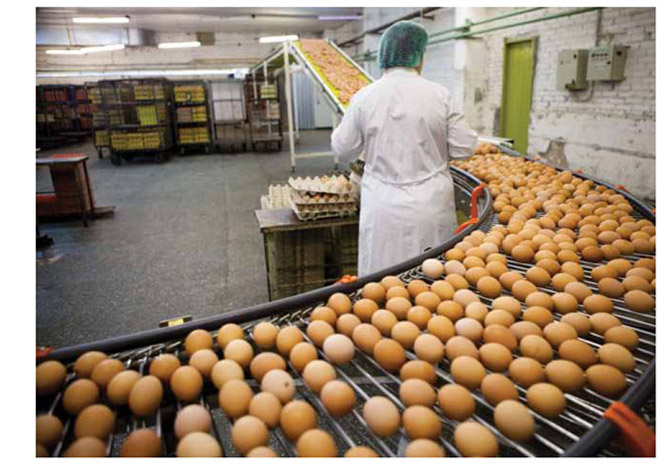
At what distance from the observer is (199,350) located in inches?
42.1

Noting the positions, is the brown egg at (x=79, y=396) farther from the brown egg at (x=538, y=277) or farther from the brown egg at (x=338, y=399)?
the brown egg at (x=538, y=277)

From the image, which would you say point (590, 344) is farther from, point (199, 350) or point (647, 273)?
point (199, 350)

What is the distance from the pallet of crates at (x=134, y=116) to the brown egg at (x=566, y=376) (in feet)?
37.5

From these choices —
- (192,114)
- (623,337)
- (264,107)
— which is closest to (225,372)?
(623,337)

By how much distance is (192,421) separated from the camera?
0.86 m

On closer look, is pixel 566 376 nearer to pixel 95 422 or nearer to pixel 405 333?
pixel 405 333

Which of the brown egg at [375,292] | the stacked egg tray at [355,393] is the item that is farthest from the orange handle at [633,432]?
the brown egg at [375,292]

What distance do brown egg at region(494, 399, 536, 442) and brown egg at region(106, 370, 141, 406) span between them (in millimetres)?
769

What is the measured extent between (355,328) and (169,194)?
283 inches

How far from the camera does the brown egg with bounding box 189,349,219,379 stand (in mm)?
1018

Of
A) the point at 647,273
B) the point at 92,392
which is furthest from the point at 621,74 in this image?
the point at 92,392

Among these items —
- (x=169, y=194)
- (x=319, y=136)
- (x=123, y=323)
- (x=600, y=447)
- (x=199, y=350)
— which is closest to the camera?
(x=600, y=447)

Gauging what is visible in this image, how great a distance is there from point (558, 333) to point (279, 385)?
70 centimetres

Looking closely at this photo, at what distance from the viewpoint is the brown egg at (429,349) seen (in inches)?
41.7
